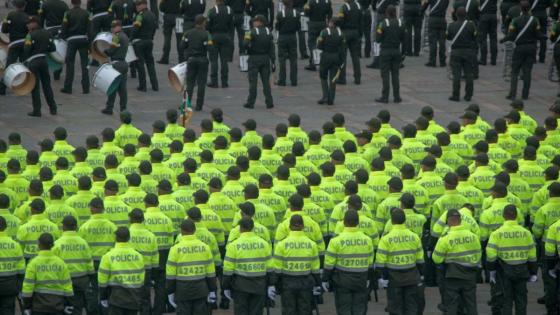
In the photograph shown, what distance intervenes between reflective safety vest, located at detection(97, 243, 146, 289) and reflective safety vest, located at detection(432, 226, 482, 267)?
409 cm

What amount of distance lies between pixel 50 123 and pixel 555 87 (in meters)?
12.1

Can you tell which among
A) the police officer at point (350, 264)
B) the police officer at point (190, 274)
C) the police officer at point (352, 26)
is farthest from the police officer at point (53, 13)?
the police officer at point (350, 264)

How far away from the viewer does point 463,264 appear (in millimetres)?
18750

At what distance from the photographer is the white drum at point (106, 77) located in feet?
90.4

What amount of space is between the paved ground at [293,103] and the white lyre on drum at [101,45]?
92 centimetres

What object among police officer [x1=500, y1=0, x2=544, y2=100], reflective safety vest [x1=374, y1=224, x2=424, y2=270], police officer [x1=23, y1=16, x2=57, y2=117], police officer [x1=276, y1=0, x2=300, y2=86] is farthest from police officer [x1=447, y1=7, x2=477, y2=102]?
reflective safety vest [x1=374, y1=224, x2=424, y2=270]

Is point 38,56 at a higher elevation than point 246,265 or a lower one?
higher

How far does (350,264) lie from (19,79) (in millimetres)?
11553

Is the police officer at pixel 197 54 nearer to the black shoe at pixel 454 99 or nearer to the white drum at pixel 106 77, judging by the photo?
the white drum at pixel 106 77

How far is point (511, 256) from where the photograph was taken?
19078 mm

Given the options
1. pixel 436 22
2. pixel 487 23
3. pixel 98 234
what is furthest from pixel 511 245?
pixel 487 23

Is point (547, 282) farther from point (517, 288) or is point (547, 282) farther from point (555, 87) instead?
point (555, 87)

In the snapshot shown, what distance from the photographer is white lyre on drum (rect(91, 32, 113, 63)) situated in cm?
2914

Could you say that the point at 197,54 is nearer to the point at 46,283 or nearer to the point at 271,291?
the point at 271,291
